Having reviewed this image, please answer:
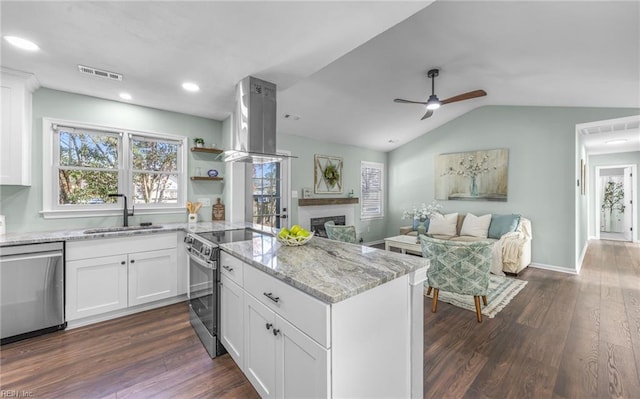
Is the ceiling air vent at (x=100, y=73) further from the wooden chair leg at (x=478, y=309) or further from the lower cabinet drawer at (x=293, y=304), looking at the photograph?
the wooden chair leg at (x=478, y=309)

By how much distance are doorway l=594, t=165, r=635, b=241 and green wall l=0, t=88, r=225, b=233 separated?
974cm

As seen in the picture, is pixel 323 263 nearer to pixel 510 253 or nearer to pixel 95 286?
pixel 95 286

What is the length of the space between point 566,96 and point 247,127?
179 inches

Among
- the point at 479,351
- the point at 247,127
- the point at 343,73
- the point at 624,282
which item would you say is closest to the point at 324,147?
the point at 343,73

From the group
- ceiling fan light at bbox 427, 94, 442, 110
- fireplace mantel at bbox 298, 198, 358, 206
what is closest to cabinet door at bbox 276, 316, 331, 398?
ceiling fan light at bbox 427, 94, 442, 110

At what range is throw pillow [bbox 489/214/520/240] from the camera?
4.40 m

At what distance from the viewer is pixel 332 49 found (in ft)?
6.50

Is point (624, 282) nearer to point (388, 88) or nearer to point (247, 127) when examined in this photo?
point (388, 88)

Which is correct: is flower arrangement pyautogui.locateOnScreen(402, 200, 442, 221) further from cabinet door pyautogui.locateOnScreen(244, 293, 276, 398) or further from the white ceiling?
cabinet door pyautogui.locateOnScreen(244, 293, 276, 398)

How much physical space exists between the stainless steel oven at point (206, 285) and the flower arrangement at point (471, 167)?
187 inches

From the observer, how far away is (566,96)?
12.3ft

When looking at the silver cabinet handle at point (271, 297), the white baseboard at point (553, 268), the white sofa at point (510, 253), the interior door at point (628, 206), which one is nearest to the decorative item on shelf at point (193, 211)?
the silver cabinet handle at point (271, 297)

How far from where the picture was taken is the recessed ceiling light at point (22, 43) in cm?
185

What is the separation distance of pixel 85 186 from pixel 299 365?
3.19 metres
